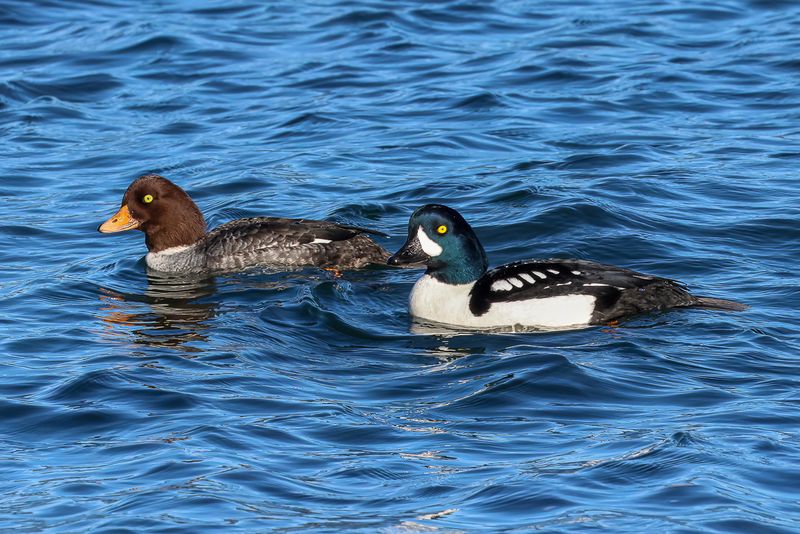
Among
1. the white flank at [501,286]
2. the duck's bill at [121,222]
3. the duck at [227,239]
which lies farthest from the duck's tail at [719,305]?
the duck's bill at [121,222]

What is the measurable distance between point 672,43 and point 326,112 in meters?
6.20

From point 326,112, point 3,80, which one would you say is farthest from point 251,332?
point 3,80

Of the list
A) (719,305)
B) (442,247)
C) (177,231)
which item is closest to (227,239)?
(177,231)

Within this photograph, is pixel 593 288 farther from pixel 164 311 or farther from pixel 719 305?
pixel 164 311

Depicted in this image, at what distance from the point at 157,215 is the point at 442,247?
3627mm

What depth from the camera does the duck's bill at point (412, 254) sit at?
1244 centimetres

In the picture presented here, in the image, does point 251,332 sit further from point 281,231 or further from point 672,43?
point 672,43

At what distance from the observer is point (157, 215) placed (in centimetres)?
1458

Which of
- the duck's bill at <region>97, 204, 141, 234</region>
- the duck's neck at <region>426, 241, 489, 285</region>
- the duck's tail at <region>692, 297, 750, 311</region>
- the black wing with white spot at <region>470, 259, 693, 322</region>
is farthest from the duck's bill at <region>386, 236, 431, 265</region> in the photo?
the duck's bill at <region>97, 204, 141, 234</region>

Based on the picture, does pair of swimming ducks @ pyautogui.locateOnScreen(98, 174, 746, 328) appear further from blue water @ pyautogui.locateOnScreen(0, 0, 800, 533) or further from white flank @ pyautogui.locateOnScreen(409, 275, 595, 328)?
blue water @ pyautogui.locateOnScreen(0, 0, 800, 533)

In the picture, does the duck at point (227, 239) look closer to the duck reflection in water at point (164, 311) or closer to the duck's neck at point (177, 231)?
the duck's neck at point (177, 231)

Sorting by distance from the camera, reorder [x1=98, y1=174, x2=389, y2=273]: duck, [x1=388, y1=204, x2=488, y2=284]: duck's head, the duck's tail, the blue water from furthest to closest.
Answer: [x1=98, y1=174, x2=389, y2=273]: duck
[x1=388, y1=204, x2=488, y2=284]: duck's head
the duck's tail
the blue water

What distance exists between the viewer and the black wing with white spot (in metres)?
11.7

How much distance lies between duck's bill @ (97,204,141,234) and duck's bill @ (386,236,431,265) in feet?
11.1
